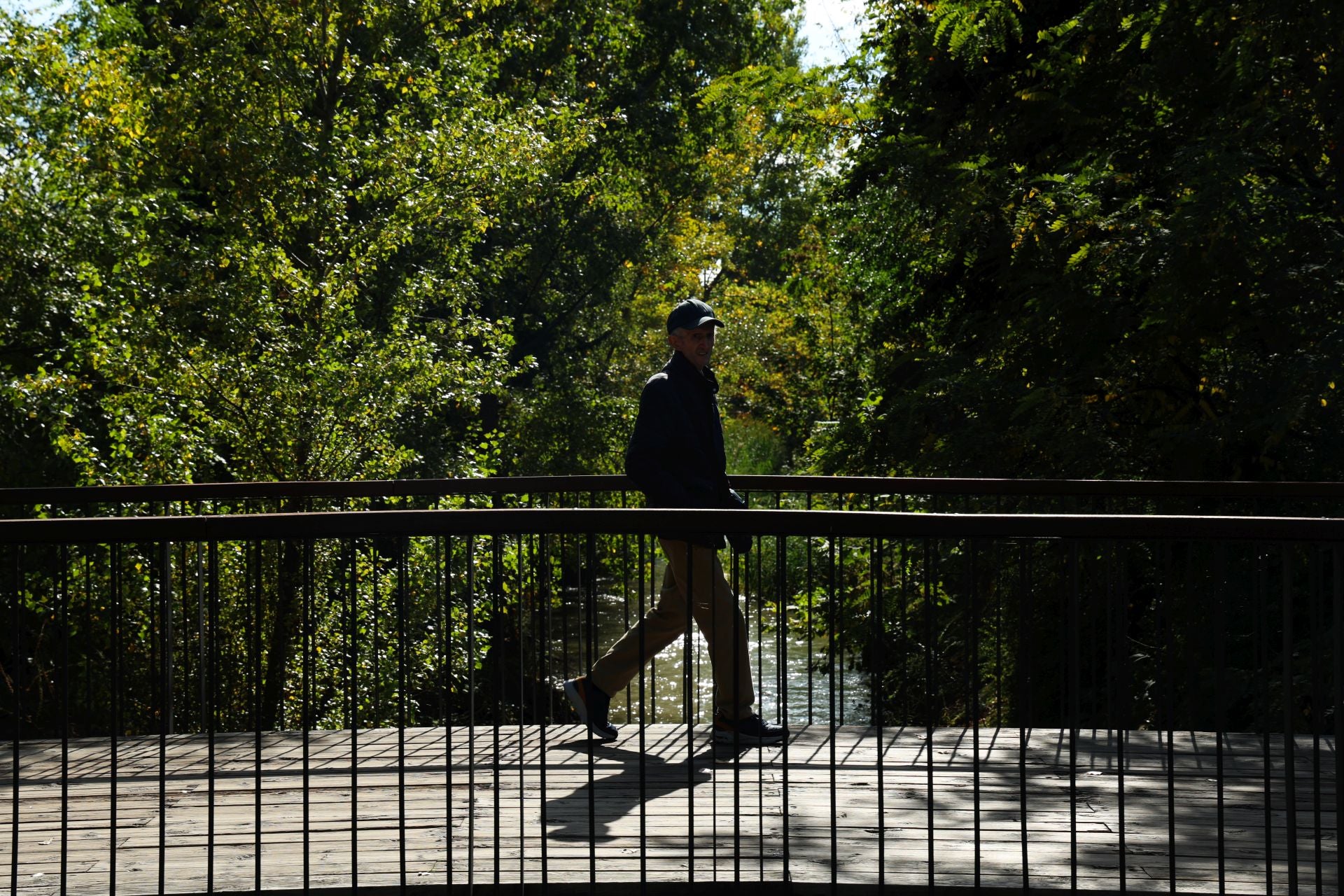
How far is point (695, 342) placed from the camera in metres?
6.15

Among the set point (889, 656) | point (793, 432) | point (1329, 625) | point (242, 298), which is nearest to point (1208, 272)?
point (1329, 625)

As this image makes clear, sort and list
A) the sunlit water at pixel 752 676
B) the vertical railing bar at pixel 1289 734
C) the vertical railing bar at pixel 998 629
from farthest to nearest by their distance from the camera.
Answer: the sunlit water at pixel 752 676, the vertical railing bar at pixel 998 629, the vertical railing bar at pixel 1289 734

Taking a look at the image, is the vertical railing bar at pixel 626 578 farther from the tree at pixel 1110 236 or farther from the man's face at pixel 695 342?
the tree at pixel 1110 236

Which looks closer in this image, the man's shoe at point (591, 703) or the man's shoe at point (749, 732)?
the man's shoe at point (749, 732)

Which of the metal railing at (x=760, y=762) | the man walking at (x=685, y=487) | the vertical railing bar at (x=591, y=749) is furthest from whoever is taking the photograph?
the man walking at (x=685, y=487)

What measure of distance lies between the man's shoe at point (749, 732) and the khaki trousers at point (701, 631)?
0.04m

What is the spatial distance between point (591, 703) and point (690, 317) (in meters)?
1.83

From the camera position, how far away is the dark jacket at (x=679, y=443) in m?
6.00

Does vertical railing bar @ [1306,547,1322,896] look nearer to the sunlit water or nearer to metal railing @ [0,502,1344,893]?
metal railing @ [0,502,1344,893]

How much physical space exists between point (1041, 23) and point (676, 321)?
324 inches

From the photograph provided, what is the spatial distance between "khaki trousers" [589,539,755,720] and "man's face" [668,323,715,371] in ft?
2.77

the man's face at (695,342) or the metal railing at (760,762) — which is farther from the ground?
the man's face at (695,342)

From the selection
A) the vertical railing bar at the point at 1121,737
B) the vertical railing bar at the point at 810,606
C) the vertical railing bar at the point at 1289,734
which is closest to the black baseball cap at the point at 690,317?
the vertical railing bar at the point at 810,606

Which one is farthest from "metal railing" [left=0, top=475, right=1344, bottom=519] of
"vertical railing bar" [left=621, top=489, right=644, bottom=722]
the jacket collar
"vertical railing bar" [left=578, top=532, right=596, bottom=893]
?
"vertical railing bar" [left=578, top=532, right=596, bottom=893]
